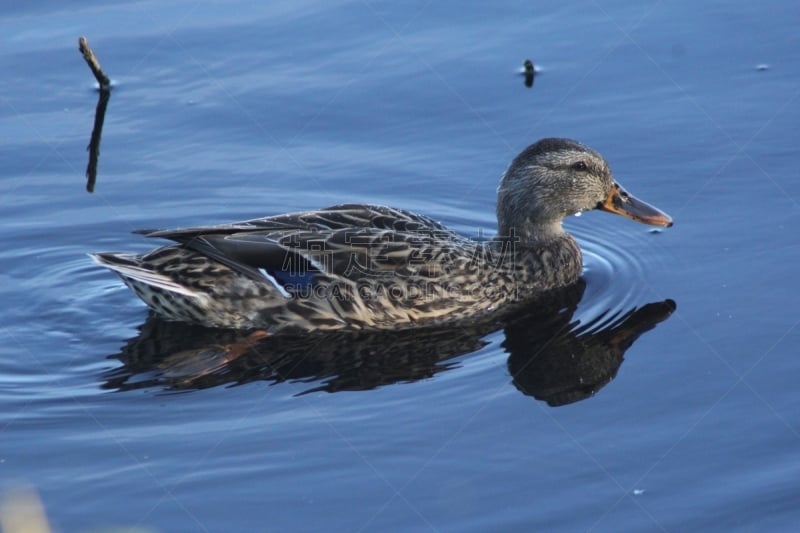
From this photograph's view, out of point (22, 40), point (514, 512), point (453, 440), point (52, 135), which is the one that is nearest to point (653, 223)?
point (453, 440)

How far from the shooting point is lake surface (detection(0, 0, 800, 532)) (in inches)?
270

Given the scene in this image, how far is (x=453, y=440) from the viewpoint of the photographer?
7.34 metres

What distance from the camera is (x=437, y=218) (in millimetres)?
10609

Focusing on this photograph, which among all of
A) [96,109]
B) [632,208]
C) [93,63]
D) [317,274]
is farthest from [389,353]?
[93,63]

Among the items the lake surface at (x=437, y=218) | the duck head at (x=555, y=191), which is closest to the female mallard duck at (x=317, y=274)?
the lake surface at (x=437, y=218)

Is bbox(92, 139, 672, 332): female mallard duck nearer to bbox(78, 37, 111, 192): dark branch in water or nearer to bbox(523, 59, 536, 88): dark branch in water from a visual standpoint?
bbox(78, 37, 111, 192): dark branch in water

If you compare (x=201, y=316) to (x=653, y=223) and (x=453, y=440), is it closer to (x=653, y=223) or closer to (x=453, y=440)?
(x=453, y=440)

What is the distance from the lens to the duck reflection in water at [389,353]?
27.0ft

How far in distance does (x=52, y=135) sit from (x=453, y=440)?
5593 millimetres

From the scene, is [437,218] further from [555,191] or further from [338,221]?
[338,221]

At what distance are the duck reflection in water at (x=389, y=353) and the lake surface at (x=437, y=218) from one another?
3 centimetres

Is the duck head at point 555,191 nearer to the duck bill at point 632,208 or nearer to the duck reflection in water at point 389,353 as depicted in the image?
the duck bill at point 632,208

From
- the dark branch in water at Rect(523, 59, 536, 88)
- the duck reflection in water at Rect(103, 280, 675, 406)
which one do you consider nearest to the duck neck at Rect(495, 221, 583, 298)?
the duck reflection in water at Rect(103, 280, 675, 406)

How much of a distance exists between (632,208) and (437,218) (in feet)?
5.42
